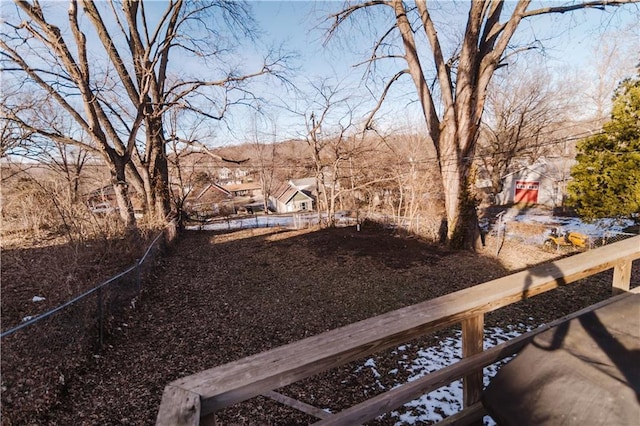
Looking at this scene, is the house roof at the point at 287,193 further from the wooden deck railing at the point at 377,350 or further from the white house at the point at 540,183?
the wooden deck railing at the point at 377,350

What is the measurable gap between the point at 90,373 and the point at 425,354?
11.7ft

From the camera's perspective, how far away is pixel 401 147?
61.4 feet

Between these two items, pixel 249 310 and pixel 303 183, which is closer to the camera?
pixel 249 310

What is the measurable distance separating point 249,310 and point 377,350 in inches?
164

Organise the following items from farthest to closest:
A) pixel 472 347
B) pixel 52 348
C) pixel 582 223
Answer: pixel 582 223 < pixel 52 348 < pixel 472 347

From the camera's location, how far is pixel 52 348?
10.6 feet

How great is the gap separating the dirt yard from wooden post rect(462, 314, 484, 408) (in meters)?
1.23

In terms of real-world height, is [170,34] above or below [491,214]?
above

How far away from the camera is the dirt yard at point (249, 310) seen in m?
2.71

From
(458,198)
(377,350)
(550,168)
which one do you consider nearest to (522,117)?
(550,168)

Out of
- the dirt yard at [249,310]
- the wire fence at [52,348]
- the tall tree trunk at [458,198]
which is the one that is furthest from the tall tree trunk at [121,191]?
the tall tree trunk at [458,198]

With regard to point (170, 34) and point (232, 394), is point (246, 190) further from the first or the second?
point (232, 394)

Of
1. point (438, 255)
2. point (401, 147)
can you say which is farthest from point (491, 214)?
point (438, 255)

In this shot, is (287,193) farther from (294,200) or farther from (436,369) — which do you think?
(436,369)
